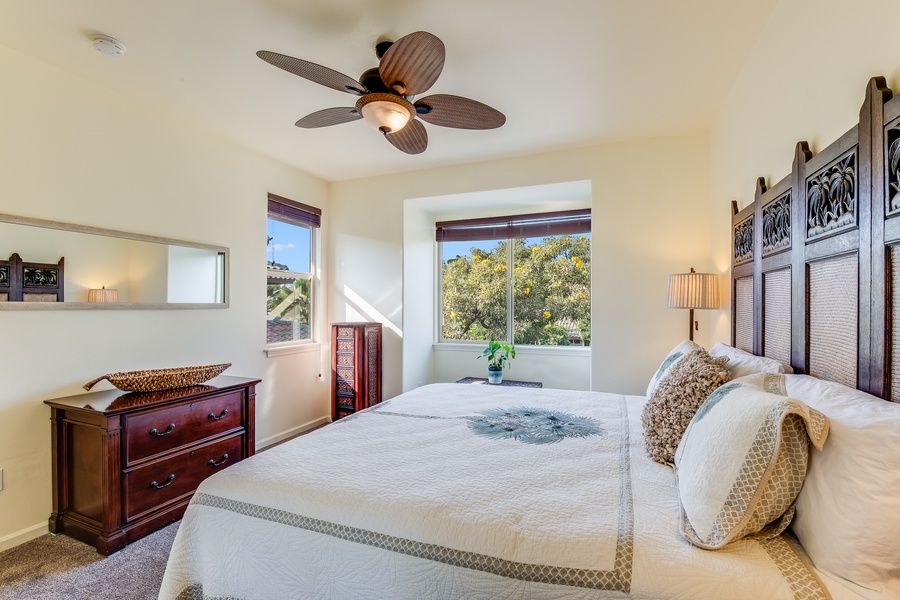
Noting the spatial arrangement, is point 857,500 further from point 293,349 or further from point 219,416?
point 293,349

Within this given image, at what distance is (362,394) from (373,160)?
2.20 metres

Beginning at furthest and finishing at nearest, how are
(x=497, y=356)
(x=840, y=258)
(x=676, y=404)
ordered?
1. (x=497, y=356)
2. (x=676, y=404)
3. (x=840, y=258)

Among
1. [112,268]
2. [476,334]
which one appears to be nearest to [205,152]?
[112,268]

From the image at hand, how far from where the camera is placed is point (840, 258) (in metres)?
1.30

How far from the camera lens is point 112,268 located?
2496mm

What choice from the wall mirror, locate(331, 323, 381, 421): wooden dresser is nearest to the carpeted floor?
the wall mirror

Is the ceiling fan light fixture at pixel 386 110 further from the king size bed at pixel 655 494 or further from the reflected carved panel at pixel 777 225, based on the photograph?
the reflected carved panel at pixel 777 225

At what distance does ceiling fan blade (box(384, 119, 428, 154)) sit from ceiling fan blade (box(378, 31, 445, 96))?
30cm

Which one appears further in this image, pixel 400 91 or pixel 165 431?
pixel 165 431

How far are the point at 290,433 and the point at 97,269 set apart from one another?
6.96 ft

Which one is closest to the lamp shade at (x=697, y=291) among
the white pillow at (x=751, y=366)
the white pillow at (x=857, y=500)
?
the white pillow at (x=751, y=366)

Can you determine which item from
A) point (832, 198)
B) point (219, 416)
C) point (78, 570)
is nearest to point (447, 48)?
point (832, 198)

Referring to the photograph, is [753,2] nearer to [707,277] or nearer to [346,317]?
[707,277]

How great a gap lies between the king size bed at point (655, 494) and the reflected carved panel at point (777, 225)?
0.05 meters
